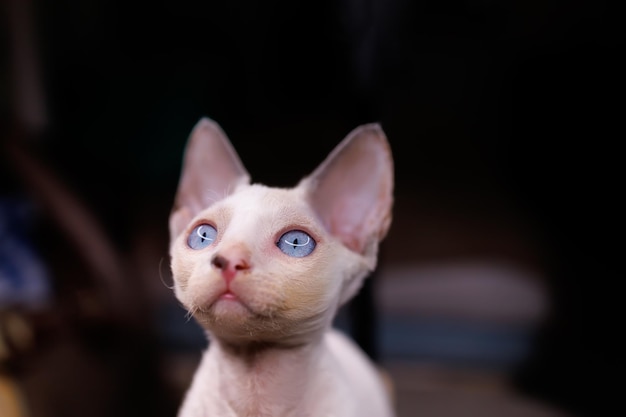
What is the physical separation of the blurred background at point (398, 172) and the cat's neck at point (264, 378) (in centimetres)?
49

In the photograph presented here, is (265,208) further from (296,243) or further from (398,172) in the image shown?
(398,172)

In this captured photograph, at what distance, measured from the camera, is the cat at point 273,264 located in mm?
A: 338

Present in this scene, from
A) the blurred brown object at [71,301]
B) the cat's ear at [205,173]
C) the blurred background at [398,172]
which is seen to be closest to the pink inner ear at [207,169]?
the cat's ear at [205,173]

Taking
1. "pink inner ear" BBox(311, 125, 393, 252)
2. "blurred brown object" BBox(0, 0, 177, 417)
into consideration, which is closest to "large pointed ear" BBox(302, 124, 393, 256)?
"pink inner ear" BBox(311, 125, 393, 252)

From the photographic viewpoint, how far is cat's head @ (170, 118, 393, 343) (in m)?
0.34

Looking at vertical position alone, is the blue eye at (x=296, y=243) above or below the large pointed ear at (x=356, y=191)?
below

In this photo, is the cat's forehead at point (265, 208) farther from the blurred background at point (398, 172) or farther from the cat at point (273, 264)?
the blurred background at point (398, 172)

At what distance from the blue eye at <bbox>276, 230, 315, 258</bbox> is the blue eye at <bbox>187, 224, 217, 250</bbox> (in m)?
0.04

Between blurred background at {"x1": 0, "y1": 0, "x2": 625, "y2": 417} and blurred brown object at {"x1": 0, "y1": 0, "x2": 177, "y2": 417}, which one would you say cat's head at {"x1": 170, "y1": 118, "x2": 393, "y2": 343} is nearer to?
blurred background at {"x1": 0, "y1": 0, "x2": 625, "y2": 417}

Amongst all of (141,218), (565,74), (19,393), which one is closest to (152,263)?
(141,218)

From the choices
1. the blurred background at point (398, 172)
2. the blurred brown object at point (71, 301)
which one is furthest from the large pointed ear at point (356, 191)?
the blurred brown object at point (71, 301)

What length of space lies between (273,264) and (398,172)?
1.78 ft

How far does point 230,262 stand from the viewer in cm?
33

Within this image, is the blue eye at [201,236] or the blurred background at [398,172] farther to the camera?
the blurred background at [398,172]
